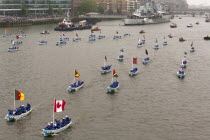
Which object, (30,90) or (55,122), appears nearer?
(55,122)

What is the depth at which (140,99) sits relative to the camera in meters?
66.3

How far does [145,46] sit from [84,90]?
66.9 m

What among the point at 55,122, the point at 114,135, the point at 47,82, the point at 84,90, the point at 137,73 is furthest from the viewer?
the point at 137,73

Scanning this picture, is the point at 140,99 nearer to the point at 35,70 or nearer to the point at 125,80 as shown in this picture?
the point at 125,80

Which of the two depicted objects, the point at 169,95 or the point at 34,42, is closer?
the point at 169,95

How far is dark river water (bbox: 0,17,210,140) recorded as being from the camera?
172 ft

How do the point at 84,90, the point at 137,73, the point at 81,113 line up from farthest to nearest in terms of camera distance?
the point at 137,73
the point at 84,90
the point at 81,113

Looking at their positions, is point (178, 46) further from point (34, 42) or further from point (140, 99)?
point (140, 99)

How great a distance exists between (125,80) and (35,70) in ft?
77.0

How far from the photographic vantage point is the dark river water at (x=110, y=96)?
172 ft

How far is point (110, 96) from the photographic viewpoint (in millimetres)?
67375

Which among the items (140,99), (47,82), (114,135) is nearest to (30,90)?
(47,82)

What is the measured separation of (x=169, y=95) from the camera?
227ft

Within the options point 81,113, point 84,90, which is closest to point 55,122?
point 81,113
